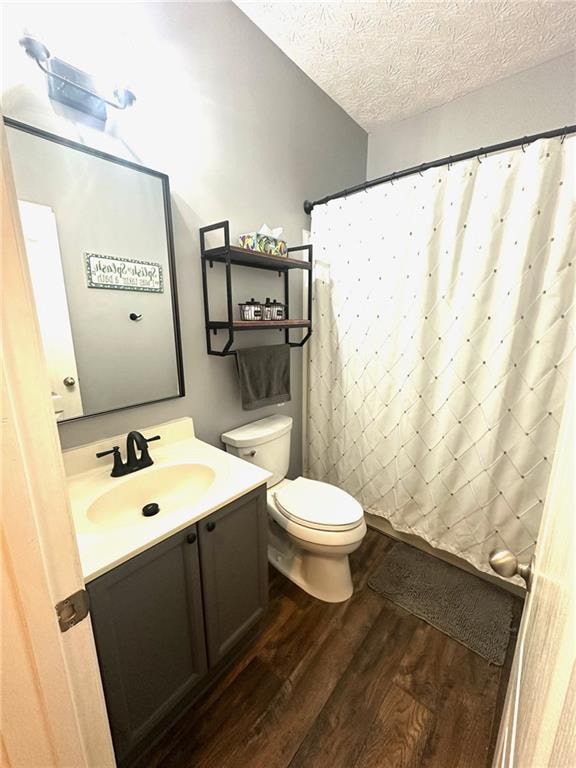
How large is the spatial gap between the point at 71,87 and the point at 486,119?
201 centimetres

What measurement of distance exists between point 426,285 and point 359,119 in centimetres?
135

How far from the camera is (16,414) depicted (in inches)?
15.0

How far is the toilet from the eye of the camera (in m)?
1.40

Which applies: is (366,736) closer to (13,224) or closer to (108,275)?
(13,224)

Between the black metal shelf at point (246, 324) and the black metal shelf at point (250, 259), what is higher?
the black metal shelf at point (250, 259)

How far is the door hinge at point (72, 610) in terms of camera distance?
0.46m

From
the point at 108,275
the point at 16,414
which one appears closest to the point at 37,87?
the point at 108,275

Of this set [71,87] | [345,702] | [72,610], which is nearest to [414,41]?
[71,87]

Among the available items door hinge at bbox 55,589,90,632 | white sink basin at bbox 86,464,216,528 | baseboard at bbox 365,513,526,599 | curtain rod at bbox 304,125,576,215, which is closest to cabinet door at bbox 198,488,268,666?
white sink basin at bbox 86,464,216,528

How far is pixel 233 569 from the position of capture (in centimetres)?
113

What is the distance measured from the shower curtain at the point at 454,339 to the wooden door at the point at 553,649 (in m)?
0.99

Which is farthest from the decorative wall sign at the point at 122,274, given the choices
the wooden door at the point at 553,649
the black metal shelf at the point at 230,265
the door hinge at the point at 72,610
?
the wooden door at the point at 553,649

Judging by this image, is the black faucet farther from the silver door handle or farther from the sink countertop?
the silver door handle

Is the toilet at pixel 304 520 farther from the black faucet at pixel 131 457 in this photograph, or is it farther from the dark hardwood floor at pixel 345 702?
the black faucet at pixel 131 457
